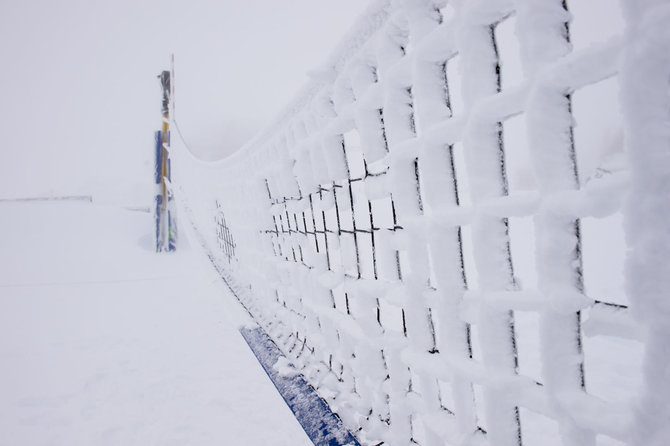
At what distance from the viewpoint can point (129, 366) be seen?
303cm

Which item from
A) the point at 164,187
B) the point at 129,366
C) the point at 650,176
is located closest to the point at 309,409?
the point at 650,176

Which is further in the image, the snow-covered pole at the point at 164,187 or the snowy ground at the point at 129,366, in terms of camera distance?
the snow-covered pole at the point at 164,187

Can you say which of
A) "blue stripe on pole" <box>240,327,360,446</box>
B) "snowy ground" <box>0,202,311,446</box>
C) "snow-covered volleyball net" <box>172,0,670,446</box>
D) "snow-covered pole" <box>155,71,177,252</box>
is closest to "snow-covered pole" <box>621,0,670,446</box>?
"snow-covered volleyball net" <box>172,0,670,446</box>

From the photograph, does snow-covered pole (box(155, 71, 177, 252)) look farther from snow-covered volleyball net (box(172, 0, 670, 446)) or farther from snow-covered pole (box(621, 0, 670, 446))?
snow-covered pole (box(621, 0, 670, 446))

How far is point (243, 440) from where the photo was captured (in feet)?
6.61

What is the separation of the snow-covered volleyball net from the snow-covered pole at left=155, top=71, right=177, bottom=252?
23.6ft

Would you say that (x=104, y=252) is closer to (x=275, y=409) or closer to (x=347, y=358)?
(x=275, y=409)

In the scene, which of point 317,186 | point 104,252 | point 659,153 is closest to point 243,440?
point 317,186

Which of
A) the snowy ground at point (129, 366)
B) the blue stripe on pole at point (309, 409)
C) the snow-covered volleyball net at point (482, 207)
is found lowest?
the snowy ground at point (129, 366)

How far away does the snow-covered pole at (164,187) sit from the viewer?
7691 mm

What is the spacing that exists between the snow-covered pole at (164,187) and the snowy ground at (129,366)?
1.57 m

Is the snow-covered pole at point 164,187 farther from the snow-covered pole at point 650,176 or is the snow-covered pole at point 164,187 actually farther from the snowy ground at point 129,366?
the snow-covered pole at point 650,176

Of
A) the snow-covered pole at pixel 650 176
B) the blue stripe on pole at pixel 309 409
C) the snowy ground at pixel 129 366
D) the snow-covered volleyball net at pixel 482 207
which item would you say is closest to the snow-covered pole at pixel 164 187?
the snowy ground at pixel 129 366

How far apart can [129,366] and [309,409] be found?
235cm
